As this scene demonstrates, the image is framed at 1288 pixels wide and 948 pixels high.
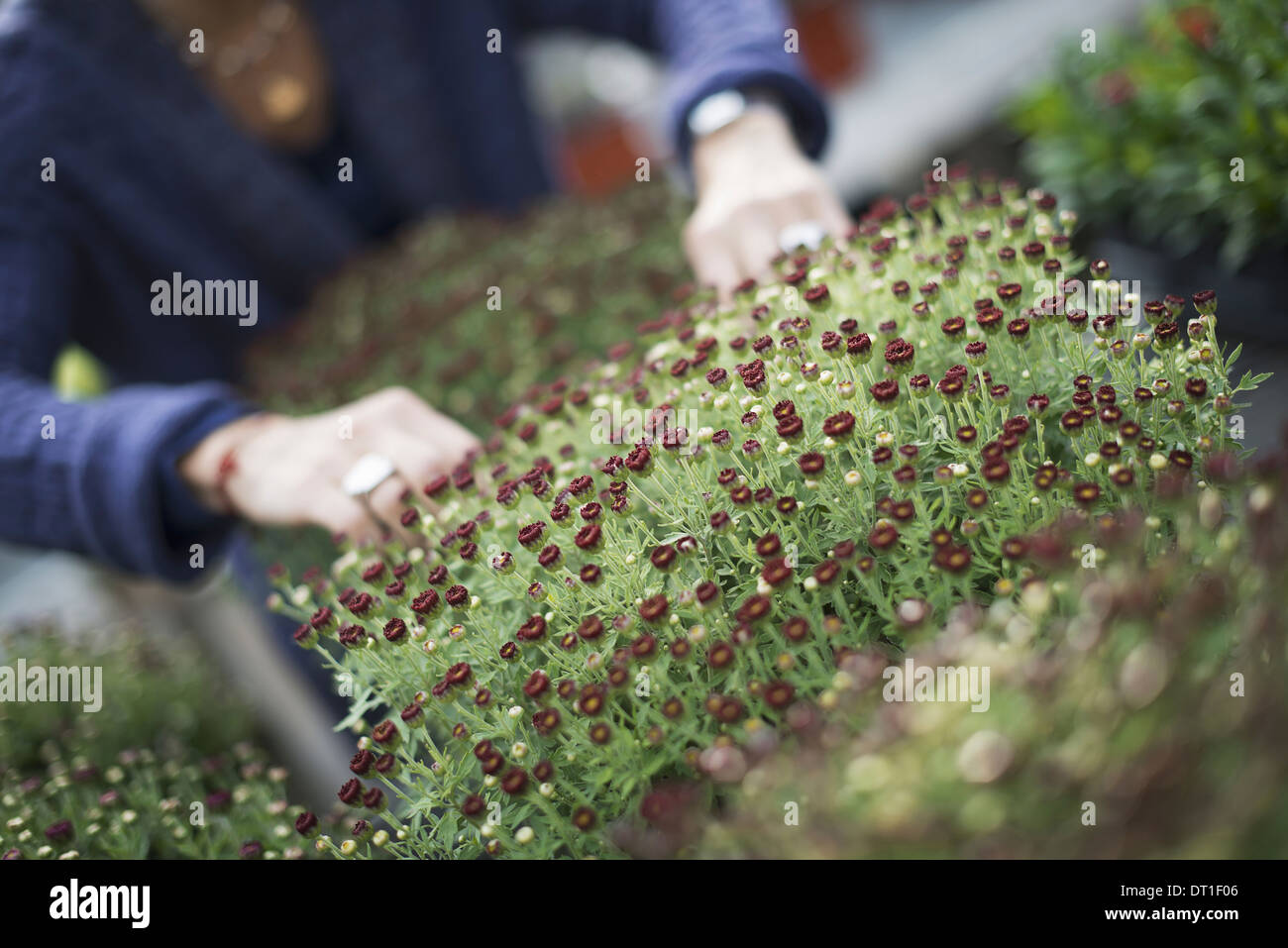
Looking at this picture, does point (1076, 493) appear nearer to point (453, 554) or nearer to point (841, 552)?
point (841, 552)

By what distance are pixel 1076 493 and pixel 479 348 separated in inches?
48.8

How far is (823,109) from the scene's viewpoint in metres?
1.62

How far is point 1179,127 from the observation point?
4.66 feet

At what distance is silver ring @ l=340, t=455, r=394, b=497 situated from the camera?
1121 millimetres

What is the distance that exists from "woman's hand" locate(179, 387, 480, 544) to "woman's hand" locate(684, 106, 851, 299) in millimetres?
484

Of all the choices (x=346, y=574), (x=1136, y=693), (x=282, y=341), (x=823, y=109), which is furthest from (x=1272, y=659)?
(x=282, y=341)

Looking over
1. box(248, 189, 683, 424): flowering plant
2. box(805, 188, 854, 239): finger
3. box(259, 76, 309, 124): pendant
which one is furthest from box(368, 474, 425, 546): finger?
box(259, 76, 309, 124): pendant

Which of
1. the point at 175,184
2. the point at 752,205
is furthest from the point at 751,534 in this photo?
the point at 175,184

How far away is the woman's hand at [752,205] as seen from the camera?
134cm

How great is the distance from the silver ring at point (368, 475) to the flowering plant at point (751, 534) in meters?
0.11

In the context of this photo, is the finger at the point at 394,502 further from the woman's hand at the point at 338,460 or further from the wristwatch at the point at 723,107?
the wristwatch at the point at 723,107

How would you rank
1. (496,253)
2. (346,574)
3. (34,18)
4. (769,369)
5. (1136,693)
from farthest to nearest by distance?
(496,253) → (34,18) → (346,574) → (769,369) → (1136,693)

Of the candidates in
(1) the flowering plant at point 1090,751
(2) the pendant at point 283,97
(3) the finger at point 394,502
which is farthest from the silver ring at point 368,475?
(2) the pendant at point 283,97

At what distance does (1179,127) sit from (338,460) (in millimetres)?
1420
